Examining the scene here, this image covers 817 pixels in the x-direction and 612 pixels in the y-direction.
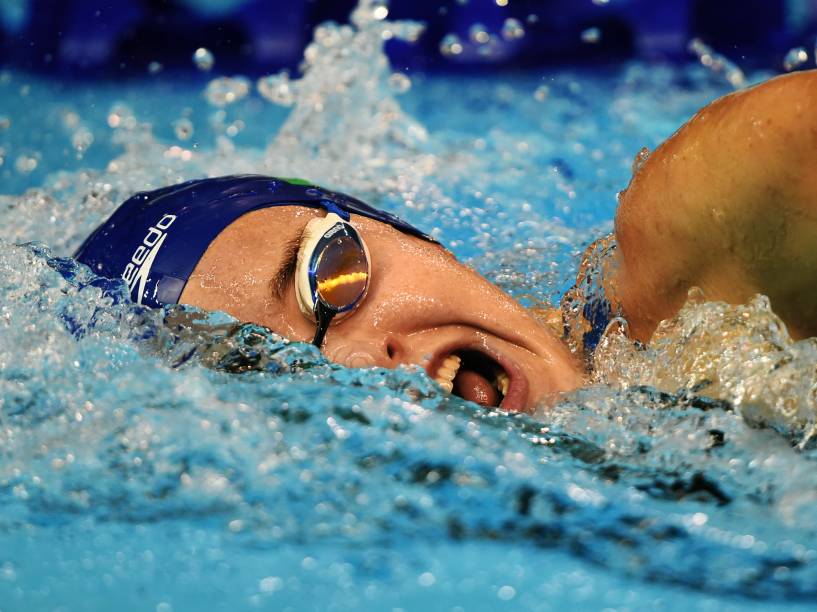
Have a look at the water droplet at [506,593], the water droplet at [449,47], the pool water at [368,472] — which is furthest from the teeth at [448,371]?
the water droplet at [449,47]

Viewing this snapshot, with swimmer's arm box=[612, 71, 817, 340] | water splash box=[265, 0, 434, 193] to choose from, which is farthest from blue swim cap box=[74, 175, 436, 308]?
water splash box=[265, 0, 434, 193]

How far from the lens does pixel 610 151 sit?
129 inches

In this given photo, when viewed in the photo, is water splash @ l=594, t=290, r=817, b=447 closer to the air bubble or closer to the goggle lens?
the goggle lens

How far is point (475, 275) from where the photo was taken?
1501 mm

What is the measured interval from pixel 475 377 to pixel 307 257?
303 mm

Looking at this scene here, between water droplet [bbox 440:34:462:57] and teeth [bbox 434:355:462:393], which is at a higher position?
water droplet [bbox 440:34:462:57]

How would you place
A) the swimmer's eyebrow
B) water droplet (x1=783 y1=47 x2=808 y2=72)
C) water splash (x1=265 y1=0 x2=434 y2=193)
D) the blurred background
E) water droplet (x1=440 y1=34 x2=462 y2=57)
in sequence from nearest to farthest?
the swimmer's eyebrow < water splash (x1=265 y1=0 x2=434 y2=193) < water droplet (x1=783 y1=47 x2=808 y2=72) < the blurred background < water droplet (x1=440 y1=34 x2=462 y2=57)

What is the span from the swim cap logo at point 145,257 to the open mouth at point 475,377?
0.47m

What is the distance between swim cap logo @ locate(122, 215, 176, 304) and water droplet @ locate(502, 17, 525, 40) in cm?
267

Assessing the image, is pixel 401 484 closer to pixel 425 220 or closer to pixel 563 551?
pixel 563 551

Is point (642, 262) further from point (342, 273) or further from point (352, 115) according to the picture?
point (352, 115)

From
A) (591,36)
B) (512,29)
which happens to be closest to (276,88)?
(512,29)

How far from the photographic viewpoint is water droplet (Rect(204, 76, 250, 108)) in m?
3.95

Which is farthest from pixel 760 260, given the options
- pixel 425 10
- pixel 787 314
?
pixel 425 10
